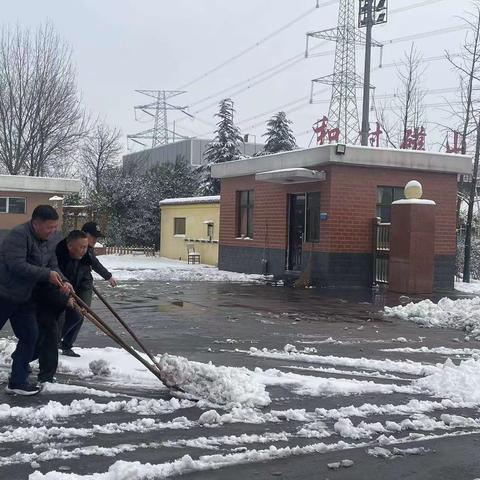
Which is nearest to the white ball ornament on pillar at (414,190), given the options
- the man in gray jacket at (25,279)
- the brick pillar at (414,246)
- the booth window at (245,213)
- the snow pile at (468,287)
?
the brick pillar at (414,246)

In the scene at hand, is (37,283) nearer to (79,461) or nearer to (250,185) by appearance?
(79,461)

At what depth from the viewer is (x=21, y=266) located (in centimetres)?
585

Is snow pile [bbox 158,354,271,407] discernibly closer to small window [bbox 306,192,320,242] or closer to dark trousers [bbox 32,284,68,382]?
dark trousers [bbox 32,284,68,382]

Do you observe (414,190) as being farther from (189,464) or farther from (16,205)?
(16,205)

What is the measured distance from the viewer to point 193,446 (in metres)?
4.97

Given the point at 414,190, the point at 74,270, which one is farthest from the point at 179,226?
the point at 74,270

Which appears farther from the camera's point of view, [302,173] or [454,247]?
[454,247]

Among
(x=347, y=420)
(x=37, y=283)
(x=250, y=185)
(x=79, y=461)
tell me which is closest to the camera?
(x=79, y=461)

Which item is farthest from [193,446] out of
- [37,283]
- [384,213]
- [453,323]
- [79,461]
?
[384,213]

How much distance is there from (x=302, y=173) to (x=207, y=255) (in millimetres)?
10182

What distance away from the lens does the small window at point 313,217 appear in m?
20.5

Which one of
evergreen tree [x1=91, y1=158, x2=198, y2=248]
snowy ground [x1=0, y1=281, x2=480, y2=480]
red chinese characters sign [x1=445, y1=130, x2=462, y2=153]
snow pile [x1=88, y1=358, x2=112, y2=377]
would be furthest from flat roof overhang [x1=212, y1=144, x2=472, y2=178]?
evergreen tree [x1=91, y1=158, x2=198, y2=248]

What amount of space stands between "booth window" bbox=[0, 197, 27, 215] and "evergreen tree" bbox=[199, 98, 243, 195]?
13.4m

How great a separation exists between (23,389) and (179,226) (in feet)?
83.3
